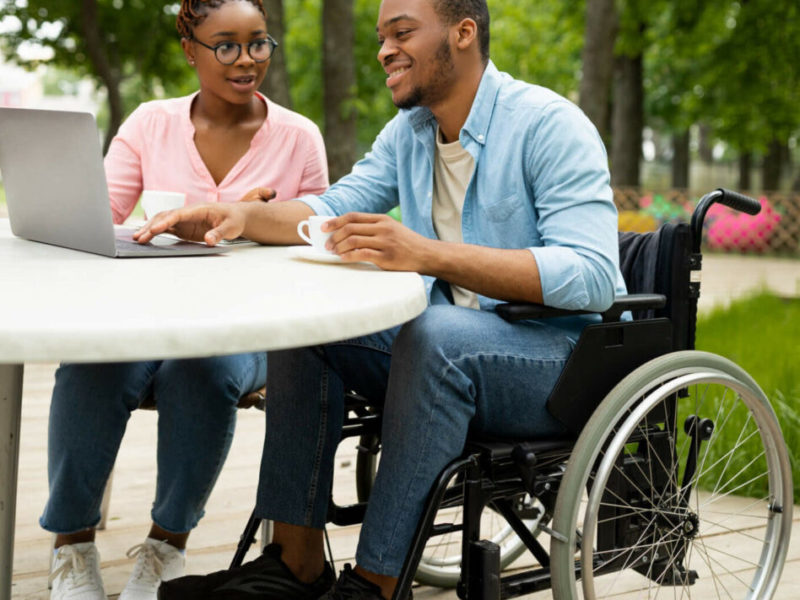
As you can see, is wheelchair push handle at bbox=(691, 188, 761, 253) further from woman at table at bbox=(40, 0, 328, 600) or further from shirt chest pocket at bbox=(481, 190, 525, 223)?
woman at table at bbox=(40, 0, 328, 600)

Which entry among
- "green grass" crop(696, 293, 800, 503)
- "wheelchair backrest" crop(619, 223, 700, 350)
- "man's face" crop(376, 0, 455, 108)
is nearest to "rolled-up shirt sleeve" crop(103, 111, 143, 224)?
"man's face" crop(376, 0, 455, 108)

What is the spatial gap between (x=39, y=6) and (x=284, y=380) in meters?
12.2

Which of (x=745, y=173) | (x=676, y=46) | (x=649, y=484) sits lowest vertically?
(x=649, y=484)

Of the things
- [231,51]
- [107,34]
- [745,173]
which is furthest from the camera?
[745,173]

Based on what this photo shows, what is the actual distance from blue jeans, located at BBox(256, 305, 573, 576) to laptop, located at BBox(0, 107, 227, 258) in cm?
31

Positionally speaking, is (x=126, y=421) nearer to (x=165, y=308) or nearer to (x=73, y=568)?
(x=73, y=568)

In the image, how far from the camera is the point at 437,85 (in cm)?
185

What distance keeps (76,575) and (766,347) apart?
10.8 ft

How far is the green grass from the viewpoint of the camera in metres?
3.08

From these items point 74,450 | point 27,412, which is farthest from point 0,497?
point 27,412

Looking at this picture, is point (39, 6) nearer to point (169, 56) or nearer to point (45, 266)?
point (169, 56)

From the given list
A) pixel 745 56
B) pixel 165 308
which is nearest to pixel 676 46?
pixel 745 56

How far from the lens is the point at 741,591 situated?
2.24 meters

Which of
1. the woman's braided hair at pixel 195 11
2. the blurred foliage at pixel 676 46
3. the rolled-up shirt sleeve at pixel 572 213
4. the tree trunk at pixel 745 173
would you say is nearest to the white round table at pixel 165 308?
the rolled-up shirt sleeve at pixel 572 213
